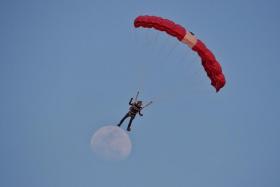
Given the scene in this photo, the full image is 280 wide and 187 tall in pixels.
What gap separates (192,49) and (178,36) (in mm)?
965

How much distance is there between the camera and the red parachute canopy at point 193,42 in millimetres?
34344

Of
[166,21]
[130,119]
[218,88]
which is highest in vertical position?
[166,21]

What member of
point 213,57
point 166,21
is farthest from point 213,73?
point 166,21

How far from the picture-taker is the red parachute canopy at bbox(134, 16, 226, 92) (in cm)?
3434

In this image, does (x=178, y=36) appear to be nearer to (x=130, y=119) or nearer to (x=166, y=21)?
(x=166, y=21)

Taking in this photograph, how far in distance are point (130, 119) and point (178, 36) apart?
187 inches

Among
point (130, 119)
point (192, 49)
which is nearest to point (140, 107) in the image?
point (130, 119)

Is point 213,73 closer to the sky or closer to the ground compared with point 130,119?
closer to the sky

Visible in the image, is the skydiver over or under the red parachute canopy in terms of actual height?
under

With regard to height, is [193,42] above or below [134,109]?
above

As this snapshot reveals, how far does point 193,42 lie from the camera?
113 feet

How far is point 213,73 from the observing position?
3441 cm

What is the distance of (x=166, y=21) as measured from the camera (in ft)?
113

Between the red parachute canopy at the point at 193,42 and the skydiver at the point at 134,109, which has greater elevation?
the red parachute canopy at the point at 193,42
